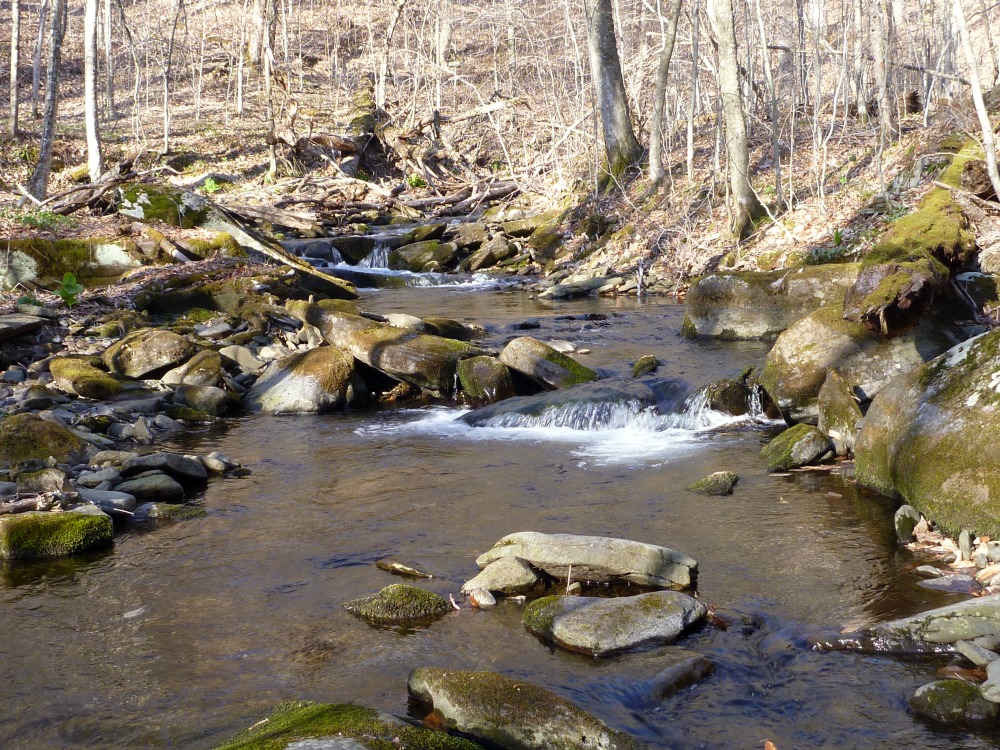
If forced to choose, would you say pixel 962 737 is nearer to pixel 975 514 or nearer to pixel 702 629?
pixel 702 629

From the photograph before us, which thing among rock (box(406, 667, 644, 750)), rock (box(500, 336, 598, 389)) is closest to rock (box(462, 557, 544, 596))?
rock (box(406, 667, 644, 750))

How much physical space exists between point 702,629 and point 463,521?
2.34m

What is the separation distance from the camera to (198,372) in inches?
418

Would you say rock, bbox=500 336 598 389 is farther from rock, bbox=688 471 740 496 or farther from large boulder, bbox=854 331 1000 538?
large boulder, bbox=854 331 1000 538

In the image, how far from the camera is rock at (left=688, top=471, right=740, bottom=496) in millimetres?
6973

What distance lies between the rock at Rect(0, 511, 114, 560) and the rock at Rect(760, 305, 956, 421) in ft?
20.6

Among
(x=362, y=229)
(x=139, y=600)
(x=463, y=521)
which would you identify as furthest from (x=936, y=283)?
(x=362, y=229)

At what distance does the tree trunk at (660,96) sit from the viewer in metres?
17.8

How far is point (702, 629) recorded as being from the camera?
15.5 feet

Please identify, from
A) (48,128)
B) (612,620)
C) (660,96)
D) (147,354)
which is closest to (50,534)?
(612,620)

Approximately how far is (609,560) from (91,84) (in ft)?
65.1

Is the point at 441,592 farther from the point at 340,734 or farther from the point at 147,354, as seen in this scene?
the point at 147,354

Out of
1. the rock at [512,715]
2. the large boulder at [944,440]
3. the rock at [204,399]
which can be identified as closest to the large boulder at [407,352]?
the rock at [204,399]

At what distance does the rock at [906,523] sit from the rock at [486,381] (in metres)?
5.30
